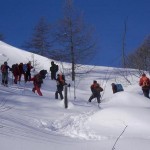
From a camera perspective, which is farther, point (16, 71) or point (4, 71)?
point (16, 71)

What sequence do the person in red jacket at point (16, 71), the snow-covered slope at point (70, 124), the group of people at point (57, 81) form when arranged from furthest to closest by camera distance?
the person in red jacket at point (16, 71)
the group of people at point (57, 81)
the snow-covered slope at point (70, 124)

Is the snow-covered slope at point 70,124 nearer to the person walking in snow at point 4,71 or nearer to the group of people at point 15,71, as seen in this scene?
the group of people at point 15,71

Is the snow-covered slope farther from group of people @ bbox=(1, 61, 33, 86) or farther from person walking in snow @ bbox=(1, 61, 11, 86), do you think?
person walking in snow @ bbox=(1, 61, 11, 86)

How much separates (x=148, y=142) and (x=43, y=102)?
9.79m

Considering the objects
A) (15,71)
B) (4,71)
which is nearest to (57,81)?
(4,71)

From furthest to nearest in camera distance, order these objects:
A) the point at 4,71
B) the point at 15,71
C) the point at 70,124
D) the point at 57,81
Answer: the point at 15,71 < the point at 4,71 < the point at 57,81 < the point at 70,124

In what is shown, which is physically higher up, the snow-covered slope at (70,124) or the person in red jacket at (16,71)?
the person in red jacket at (16,71)

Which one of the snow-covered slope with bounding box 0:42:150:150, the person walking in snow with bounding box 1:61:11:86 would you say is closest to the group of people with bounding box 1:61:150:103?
the person walking in snow with bounding box 1:61:11:86

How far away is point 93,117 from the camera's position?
43.0 ft

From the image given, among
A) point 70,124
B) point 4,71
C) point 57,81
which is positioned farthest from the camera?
point 4,71

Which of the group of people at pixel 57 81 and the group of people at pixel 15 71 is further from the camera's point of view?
the group of people at pixel 15 71

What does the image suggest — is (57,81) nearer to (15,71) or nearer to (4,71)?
(4,71)

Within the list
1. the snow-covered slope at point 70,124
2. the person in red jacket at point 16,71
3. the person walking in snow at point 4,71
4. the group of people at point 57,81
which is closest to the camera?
the snow-covered slope at point 70,124

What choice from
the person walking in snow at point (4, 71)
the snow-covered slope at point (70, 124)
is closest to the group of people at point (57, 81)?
the person walking in snow at point (4, 71)
